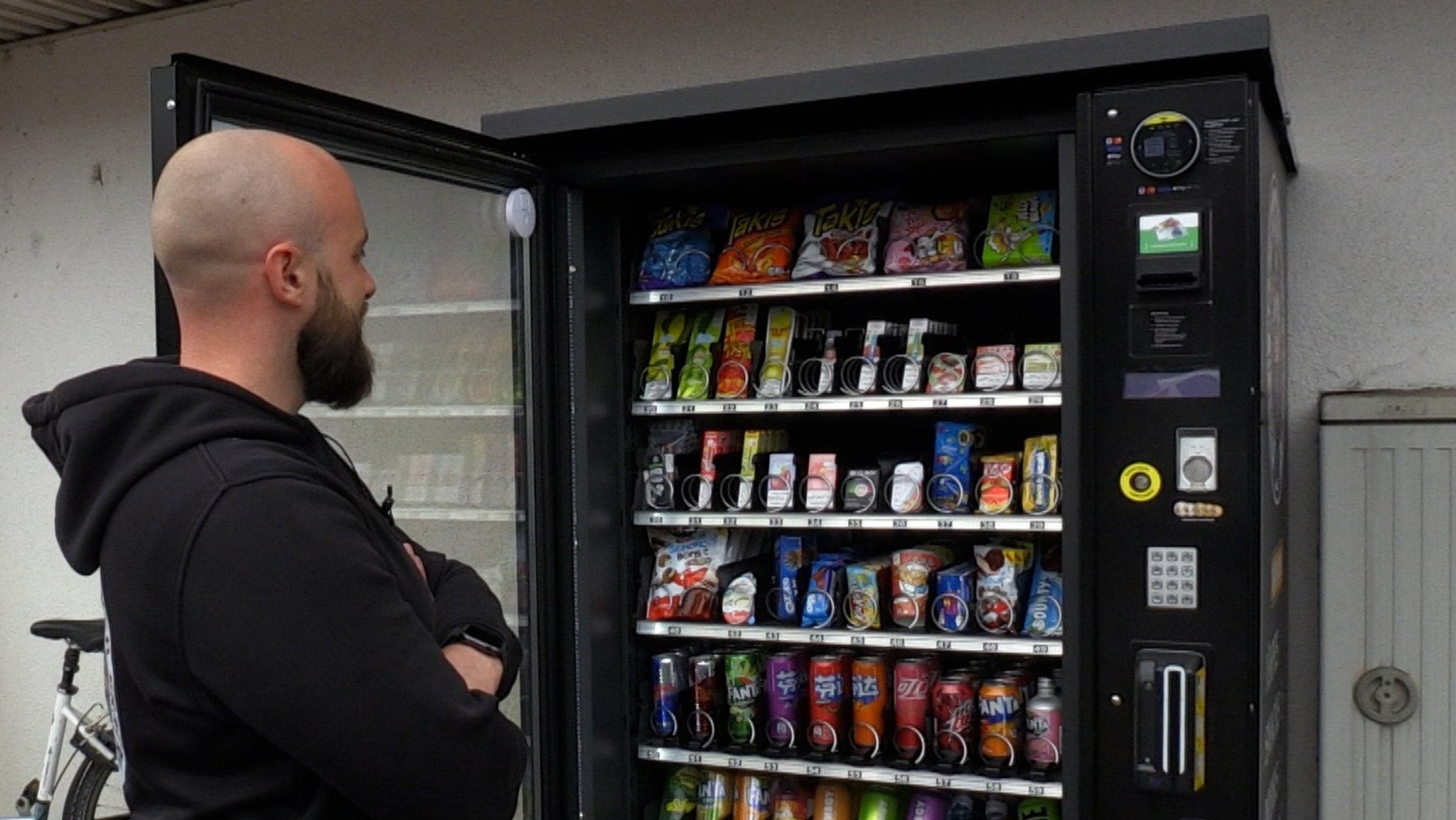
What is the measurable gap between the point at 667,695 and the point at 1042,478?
1017mm

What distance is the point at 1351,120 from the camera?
2.84 meters

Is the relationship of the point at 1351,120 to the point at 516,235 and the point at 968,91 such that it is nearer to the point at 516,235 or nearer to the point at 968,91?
the point at 968,91

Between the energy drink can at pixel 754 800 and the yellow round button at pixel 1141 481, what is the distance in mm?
1266

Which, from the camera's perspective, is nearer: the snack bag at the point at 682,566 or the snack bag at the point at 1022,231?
the snack bag at the point at 1022,231

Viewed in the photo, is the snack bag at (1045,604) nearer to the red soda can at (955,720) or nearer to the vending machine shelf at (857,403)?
the red soda can at (955,720)

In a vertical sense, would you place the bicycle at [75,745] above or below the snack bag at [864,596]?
below

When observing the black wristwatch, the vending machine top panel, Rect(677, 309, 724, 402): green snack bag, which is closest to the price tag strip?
Rect(677, 309, 724, 402): green snack bag

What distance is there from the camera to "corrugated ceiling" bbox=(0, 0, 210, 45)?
14.1ft

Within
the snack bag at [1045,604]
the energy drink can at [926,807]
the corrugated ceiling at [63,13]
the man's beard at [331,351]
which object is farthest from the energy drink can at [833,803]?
the corrugated ceiling at [63,13]

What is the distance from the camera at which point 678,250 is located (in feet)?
9.61

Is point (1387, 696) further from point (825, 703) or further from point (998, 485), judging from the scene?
point (825, 703)

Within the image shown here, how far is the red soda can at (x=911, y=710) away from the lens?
2.74m

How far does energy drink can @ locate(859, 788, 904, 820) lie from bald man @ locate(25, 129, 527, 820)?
173cm

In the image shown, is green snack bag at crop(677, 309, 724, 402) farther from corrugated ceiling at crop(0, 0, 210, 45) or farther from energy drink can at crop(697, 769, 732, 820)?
corrugated ceiling at crop(0, 0, 210, 45)
